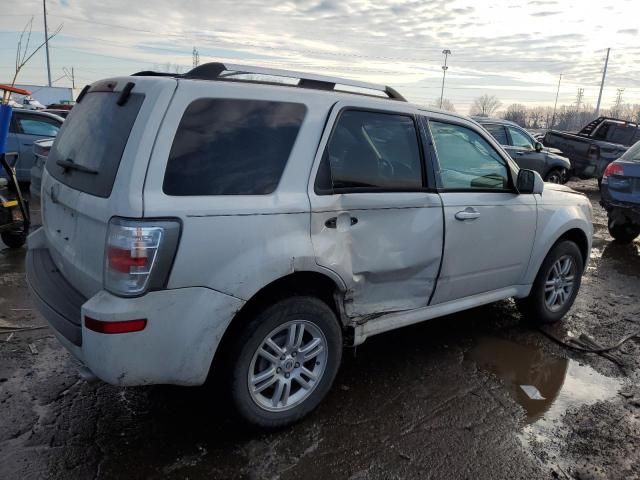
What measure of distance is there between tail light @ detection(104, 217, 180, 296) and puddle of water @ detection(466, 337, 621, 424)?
244cm

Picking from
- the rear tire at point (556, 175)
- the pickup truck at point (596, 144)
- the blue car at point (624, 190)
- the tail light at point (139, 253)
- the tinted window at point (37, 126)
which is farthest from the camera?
the pickup truck at point (596, 144)

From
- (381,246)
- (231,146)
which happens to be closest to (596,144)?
(381,246)

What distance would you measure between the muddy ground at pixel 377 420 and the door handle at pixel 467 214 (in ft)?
3.72

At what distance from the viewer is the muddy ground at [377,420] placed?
2.67 m

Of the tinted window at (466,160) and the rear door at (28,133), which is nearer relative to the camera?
the tinted window at (466,160)

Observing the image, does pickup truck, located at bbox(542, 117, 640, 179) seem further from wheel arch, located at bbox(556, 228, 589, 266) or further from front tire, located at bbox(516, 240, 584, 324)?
front tire, located at bbox(516, 240, 584, 324)

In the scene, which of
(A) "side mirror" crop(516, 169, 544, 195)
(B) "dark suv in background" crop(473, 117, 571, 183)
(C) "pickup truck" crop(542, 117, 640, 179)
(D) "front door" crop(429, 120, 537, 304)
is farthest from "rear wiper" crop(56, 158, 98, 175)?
(C) "pickup truck" crop(542, 117, 640, 179)

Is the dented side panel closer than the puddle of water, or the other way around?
the dented side panel

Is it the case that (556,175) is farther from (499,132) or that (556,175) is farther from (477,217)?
(477,217)

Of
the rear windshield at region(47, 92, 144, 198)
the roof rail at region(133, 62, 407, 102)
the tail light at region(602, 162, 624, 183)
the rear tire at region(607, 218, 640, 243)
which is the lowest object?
the rear tire at region(607, 218, 640, 243)

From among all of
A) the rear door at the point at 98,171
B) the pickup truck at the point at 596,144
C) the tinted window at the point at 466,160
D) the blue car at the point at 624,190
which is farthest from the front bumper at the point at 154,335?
the pickup truck at the point at 596,144

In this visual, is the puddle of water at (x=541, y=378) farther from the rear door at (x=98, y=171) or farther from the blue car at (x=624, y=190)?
the blue car at (x=624, y=190)

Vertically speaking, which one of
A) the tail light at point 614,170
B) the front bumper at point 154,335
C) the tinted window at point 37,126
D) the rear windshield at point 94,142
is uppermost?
the rear windshield at point 94,142

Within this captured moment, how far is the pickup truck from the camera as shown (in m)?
14.1
